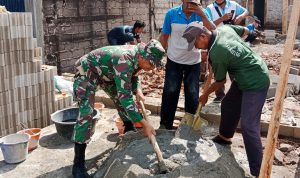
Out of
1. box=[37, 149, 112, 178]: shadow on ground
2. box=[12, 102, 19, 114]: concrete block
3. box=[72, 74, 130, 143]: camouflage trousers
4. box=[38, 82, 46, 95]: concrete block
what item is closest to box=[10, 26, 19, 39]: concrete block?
box=[38, 82, 46, 95]: concrete block

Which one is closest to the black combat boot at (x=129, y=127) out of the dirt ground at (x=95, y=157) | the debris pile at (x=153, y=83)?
the dirt ground at (x=95, y=157)

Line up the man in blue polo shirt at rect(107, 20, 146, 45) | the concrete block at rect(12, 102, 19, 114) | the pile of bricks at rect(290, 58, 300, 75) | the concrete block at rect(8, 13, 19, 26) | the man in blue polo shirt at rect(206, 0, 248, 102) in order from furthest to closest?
the pile of bricks at rect(290, 58, 300, 75) → the man in blue polo shirt at rect(107, 20, 146, 45) → the man in blue polo shirt at rect(206, 0, 248, 102) → the concrete block at rect(12, 102, 19, 114) → the concrete block at rect(8, 13, 19, 26)

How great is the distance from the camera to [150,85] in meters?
7.80

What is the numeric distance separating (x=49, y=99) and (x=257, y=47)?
34.0ft

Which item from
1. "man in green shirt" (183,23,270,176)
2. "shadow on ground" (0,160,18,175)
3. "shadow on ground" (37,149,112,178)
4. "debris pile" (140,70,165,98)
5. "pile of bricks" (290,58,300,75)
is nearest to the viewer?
"man in green shirt" (183,23,270,176)

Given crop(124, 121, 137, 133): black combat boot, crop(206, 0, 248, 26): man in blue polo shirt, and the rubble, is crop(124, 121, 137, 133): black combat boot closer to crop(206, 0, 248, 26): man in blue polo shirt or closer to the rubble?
the rubble

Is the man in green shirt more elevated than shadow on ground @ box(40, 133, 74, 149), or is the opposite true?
the man in green shirt

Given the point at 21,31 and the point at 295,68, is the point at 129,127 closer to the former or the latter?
the point at 21,31

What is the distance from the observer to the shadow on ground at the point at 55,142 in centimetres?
491

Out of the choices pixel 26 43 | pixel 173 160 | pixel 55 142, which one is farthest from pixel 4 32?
pixel 173 160

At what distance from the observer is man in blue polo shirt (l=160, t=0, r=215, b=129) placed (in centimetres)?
462

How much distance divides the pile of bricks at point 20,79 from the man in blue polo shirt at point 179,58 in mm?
1968

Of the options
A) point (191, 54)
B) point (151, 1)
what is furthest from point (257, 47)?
point (191, 54)

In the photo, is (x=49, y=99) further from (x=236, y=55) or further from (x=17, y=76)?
(x=236, y=55)
